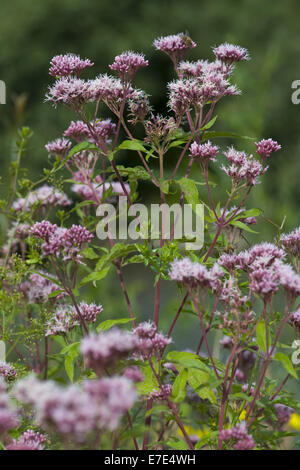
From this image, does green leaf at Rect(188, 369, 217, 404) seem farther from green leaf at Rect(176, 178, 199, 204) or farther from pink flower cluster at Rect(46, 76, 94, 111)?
pink flower cluster at Rect(46, 76, 94, 111)

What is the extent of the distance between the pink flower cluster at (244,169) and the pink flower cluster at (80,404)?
0.62 m

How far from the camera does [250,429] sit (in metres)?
0.99

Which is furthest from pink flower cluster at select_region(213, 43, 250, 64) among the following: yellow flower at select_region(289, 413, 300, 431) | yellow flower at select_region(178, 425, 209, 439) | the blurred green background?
the blurred green background

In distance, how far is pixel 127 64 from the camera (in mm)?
1168

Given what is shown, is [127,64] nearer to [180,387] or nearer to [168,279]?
[168,279]

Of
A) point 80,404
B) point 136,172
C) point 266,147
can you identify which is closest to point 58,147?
point 136,172

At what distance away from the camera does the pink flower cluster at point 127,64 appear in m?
1.16

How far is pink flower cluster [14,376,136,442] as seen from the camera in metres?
0.56

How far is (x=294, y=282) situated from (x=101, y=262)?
389 mm

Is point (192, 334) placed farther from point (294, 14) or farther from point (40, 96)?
point (294, 14)

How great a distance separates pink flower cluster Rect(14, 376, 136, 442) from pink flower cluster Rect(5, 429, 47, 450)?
0.86ft

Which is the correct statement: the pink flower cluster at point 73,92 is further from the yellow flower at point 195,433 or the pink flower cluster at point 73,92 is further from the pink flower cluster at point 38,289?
the yellow flower at point 195,433

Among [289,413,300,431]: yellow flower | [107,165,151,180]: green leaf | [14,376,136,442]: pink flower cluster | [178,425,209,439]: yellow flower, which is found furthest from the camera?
[289,413,300,431]: yellow flower

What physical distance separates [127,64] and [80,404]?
80cm
